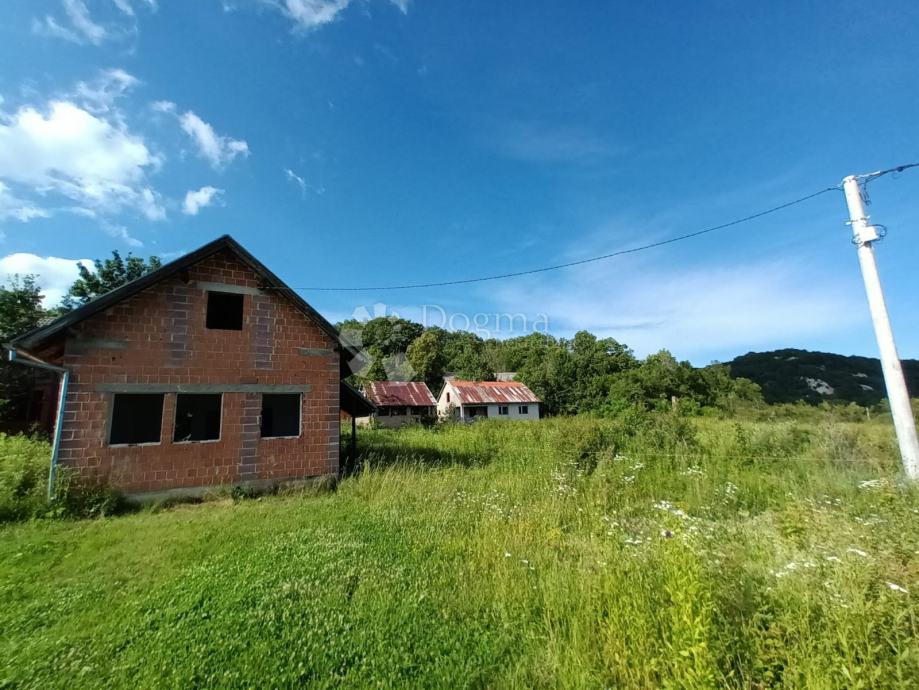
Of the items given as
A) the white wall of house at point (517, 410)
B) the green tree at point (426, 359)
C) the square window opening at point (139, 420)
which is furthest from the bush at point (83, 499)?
the green tree at point (426, 359)

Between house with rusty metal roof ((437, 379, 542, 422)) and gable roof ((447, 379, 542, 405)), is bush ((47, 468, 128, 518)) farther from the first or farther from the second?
gable roof ((447, 379, 542, 405))

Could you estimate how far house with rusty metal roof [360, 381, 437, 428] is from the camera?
3222 cm

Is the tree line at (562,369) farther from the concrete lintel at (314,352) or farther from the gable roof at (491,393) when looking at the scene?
the concrete lintel at (314,352)

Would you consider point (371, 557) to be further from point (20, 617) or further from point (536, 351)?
point (536, 351)

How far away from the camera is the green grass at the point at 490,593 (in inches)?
104

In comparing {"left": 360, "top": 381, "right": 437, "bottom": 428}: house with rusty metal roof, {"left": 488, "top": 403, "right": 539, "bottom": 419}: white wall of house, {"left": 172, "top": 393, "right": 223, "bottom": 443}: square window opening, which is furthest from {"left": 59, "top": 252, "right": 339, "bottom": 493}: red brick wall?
{"left": 488, "top": 403, "right": 539, "bottom": 419}: white wall of house

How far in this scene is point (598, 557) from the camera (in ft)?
14.4

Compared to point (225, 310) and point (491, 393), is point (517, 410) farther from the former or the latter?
point (225, 310)

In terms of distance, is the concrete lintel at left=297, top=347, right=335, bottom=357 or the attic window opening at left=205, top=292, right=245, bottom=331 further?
the concrete lintel at left=297, top=347, right=335, bottom=357

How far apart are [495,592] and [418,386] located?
32.0 meters

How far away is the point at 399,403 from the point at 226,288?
934 inches

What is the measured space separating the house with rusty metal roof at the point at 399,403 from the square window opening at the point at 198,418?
17987mm

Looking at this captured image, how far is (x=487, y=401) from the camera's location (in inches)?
1446

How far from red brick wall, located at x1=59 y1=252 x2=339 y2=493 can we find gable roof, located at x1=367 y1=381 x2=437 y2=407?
71.7 feet
